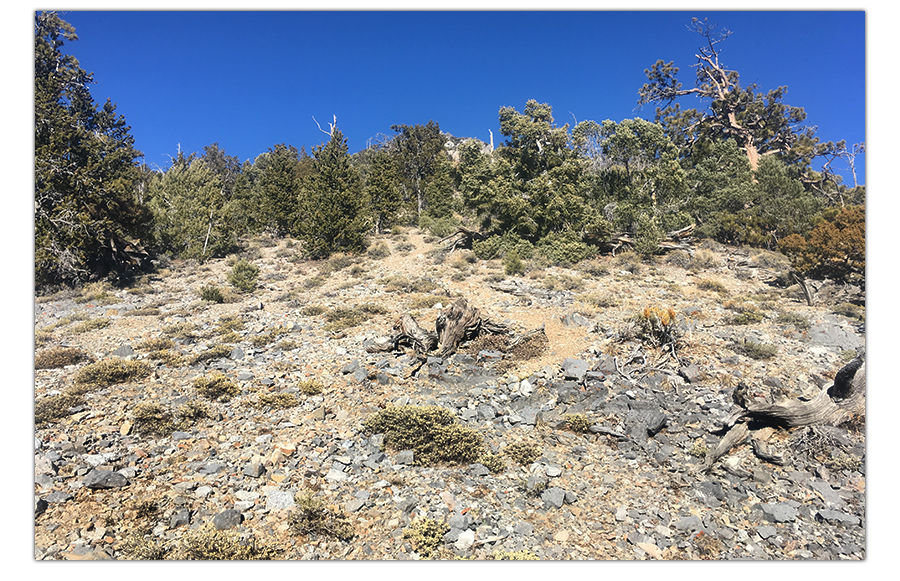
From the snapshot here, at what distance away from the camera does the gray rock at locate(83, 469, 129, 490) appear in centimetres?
603

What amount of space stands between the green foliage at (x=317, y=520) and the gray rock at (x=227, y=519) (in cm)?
63

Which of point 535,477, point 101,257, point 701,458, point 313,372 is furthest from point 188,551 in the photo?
point 101,257

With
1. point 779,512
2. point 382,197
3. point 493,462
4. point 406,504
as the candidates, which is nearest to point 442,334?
point 493,462

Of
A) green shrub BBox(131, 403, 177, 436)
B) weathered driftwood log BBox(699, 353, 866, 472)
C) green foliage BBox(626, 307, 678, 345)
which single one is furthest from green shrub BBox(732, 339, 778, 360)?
green shrub BBox(131, 403, 177, 436)

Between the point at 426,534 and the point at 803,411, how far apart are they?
21.1 feet

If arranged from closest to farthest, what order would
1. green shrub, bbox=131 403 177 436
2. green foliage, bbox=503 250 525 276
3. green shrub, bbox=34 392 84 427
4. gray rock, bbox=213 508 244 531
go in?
1. gray rock, bbox=213 508 244 531
2. green shrub, bbox=131 403 177 436
3. green shrub, bbox=34 392 84 427
4. green foliage, bbox=503 250 525 276

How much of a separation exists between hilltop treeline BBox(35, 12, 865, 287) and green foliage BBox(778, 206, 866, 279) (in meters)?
0.08

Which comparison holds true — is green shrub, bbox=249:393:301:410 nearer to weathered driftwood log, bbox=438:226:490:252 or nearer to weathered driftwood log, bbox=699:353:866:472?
weathered driftwood log, bbox=699:353:866:472

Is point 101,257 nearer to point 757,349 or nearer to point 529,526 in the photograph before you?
point 529,526

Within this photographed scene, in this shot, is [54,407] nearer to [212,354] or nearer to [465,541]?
[212,354]

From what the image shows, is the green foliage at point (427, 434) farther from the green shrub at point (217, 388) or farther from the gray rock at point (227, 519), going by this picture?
the green shrub at point (217, 388)

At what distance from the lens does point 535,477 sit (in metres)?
6.79

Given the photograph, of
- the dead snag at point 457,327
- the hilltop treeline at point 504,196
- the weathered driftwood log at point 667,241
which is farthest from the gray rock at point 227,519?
the weathered driftwood log at point 667,241

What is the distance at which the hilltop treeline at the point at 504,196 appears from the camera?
2155 centimetres
